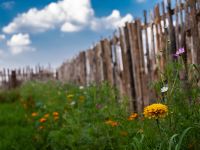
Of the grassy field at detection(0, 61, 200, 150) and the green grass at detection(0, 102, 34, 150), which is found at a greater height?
the grassy field at detection(0, 61, 200, 150)

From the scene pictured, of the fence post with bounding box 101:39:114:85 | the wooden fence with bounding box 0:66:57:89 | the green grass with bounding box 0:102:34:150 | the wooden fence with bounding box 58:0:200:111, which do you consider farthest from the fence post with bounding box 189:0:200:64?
the wooden fence with bounding box 0:66:57:89

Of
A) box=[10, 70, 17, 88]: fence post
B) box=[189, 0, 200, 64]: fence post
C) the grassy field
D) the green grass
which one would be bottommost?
the green grass

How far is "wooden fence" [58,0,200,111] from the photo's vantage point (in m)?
4.43

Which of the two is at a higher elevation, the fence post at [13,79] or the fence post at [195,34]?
the fence post at [13,79]

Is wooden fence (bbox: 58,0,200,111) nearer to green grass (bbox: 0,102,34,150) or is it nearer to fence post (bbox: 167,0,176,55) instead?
fence post (bbox: 167,0,176,55)

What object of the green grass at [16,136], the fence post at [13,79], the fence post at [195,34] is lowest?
the green grass at [16,136]

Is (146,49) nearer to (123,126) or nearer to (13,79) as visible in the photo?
(123,126)

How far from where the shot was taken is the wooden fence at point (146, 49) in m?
4.43

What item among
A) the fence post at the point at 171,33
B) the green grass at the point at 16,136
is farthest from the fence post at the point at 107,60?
the fence post at the point at 171,33

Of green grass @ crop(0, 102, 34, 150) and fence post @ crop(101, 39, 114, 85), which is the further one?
fence post @ crop(101, 39, 114, 85)

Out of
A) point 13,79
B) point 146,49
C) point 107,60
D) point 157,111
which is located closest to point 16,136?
point 146,49

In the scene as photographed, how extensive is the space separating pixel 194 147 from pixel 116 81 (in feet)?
19.9

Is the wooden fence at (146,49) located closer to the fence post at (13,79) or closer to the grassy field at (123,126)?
the grassy field at (123,126)

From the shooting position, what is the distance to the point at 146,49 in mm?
6207
